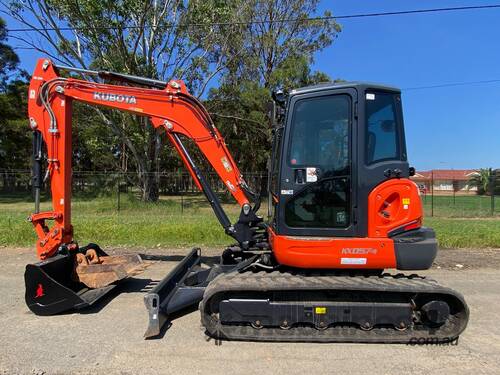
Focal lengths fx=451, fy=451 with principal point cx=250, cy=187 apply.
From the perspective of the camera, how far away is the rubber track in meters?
4.82

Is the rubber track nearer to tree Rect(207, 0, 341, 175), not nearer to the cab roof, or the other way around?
the cab roof

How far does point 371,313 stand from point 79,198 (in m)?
25.1

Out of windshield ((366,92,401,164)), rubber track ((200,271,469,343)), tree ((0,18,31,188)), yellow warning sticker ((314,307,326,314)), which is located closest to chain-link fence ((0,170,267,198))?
tree ((0,18,31,188))

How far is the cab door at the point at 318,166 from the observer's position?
511 centimetres

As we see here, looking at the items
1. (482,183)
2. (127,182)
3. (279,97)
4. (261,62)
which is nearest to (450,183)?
(482,183)

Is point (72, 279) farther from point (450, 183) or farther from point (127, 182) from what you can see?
point (450, 183)

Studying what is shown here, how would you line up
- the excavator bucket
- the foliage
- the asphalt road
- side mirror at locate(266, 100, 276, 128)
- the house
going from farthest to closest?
the house
the foliage
the excavator bucket
side mirror at locate(266, 100, 276, 128)
the asphalt road

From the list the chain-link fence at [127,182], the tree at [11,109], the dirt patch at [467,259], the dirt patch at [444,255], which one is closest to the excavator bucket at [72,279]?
the dirt patch at [444,255]

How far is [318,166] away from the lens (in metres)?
5.16

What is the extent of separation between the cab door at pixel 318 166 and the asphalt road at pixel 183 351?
1335mm

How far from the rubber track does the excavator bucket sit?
202 cm

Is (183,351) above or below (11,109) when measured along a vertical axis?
below

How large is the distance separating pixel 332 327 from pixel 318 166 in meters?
1.82

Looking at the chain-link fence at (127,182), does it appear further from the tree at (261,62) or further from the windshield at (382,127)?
the windshield at (382,127)
